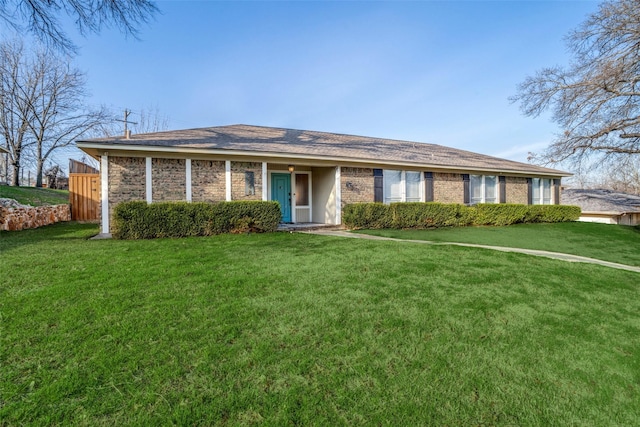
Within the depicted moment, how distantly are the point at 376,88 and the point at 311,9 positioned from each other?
5.83 m

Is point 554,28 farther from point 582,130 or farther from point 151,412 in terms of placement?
point 151,412

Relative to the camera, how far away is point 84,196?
13078mm

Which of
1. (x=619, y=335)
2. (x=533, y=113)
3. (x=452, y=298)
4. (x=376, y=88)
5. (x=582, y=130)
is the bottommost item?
(x=619, y=335)

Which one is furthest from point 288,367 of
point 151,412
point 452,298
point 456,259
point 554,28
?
point 554,28

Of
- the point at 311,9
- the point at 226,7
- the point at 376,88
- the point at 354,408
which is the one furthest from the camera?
the point at 376,88

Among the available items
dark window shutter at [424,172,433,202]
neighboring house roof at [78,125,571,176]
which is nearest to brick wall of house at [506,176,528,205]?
neighboring house roof at [78,125,571,176]

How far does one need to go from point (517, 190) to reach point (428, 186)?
5973mm

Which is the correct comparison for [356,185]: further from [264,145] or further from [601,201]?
[601,201]

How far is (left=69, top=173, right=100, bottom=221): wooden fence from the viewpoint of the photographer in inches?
506

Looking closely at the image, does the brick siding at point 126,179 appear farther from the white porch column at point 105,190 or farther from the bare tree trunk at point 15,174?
the bare tree trunk at point 15,174

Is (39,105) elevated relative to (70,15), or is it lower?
elevated

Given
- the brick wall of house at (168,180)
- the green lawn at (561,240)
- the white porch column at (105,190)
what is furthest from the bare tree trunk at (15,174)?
the green lawn at (561,240)

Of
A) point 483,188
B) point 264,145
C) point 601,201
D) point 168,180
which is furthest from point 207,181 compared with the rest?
point 601,201

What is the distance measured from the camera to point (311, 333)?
9.30 ft
